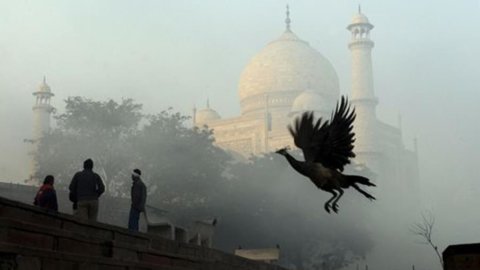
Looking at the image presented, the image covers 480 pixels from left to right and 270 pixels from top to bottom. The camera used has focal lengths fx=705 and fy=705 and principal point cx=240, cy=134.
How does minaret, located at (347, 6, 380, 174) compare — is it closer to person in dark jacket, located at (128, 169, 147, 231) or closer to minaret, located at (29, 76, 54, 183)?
minaret, located at (29, 76, 54, 183)

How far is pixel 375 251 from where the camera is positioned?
1658 inches

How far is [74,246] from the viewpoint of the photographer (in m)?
7.82

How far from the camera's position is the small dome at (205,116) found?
62.1 m

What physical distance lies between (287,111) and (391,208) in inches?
501

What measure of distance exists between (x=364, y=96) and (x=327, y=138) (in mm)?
46568

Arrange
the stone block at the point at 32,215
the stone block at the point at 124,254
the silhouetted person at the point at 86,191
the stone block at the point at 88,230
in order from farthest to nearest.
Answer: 1. the silhouetted person at the point at 86,191
2. the stone block at the point at 124,254
3. the stone block at the point at 88,230
4. the stone block at the point at 32,215

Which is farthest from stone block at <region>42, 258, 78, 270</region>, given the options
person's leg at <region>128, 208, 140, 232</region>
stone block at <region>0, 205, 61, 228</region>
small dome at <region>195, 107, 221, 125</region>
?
small dome at <region>195, 107, 221, 125</region>

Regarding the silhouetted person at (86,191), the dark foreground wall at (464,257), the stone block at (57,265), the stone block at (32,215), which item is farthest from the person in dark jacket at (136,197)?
the dark foreground wall at (464,257)

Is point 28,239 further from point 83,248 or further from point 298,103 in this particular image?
point 298,103

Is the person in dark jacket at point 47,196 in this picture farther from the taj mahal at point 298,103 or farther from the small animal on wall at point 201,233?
the taj mahal at point 298,103

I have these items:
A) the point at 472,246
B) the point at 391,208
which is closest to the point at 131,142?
the point at 391,208

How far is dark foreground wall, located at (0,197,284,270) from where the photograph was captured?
6.64m

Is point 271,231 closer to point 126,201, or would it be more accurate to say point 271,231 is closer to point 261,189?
point 261,189

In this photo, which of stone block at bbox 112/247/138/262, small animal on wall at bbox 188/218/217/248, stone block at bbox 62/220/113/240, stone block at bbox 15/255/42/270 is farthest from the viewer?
small animal on wall at bbox 188/218/217/248
